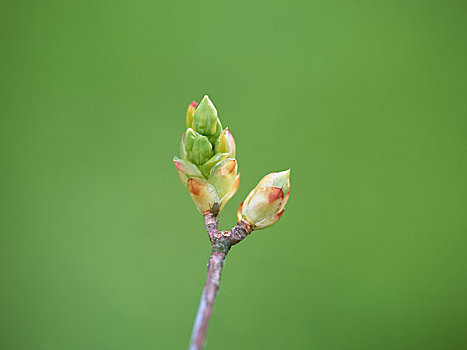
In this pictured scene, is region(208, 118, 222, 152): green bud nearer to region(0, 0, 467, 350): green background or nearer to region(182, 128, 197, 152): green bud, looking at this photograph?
region(182, 128, 197, 152): green bud

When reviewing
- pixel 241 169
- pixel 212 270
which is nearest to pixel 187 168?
pixel 212 270

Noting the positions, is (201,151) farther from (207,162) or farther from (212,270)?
(212,270)

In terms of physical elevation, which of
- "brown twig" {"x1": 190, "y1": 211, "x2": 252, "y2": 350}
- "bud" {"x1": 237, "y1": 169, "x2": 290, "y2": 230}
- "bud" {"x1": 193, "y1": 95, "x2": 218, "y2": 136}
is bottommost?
"brown twig" {"x1": 190, "y1": 211, "x2": 252, "y2": 350}

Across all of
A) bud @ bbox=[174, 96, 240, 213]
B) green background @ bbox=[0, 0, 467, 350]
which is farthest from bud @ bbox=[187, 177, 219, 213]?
green background @ bbox=[0, 0, 467, 350]

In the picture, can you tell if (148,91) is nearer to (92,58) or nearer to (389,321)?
(92,58)

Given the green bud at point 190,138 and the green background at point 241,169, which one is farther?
the green background at point 241,169

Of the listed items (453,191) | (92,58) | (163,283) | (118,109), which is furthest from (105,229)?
(453,191)

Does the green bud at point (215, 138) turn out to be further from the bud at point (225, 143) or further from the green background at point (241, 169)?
the green background at point (241, 169)

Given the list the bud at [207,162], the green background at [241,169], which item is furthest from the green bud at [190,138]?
the green background at [241,169]
